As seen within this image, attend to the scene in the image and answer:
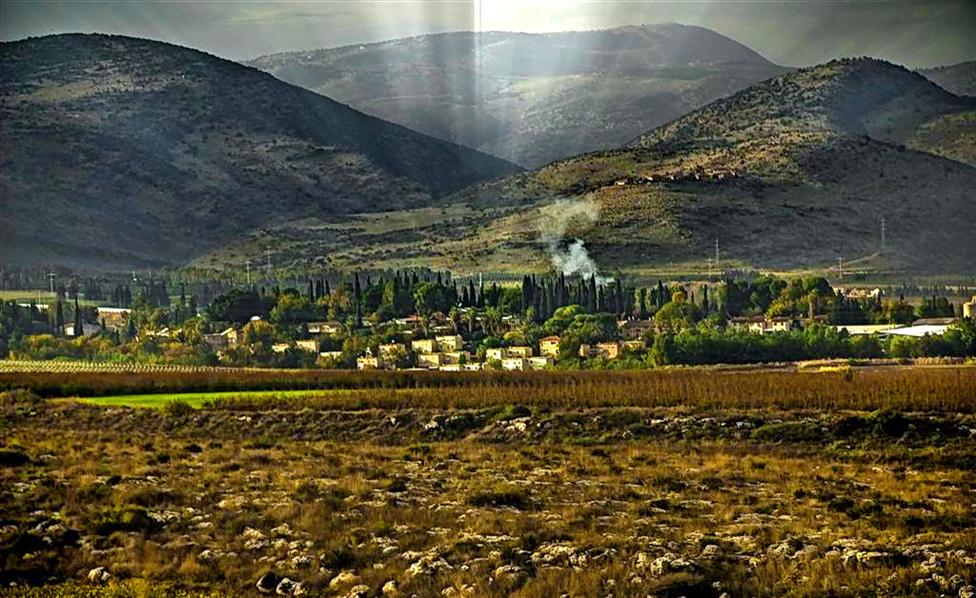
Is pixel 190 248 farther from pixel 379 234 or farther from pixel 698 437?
pixel 698 437

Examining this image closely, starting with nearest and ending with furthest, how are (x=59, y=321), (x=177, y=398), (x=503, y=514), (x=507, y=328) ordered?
(x=503, y=514) → (x=177, y=398) → (x=507, y=328) → (x=59, y=321)

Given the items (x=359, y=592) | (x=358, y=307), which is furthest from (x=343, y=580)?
(x=358, y=307)

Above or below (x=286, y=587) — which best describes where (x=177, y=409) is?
above

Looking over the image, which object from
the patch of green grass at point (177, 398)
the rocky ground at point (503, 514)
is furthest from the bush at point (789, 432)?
the patch of green grass at point (177, 398)

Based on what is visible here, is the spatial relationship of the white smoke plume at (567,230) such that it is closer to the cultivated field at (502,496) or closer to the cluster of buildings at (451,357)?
the cluster of buildings at (451,357)

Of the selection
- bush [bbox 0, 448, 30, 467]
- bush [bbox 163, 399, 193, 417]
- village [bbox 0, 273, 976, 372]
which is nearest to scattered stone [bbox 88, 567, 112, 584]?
bush [bbox 0, 448, 30, 467]

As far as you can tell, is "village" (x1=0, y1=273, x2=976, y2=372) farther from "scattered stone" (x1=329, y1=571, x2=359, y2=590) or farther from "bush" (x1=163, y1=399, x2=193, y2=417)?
"scattered stone" (x1=329, y1=571, x2=359, y2=590)

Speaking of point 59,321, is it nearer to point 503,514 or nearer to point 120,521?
point 120,521

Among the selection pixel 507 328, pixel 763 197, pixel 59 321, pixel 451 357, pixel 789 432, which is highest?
pixel 763 197
